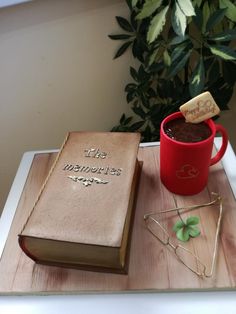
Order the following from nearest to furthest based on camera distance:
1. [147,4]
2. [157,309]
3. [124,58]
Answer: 1. [157,309]
2. [147,4]
3. [124,58]

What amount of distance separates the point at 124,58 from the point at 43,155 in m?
0.40

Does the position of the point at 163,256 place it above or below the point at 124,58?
below

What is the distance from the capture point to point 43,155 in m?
0.78

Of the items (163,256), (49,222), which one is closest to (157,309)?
(163,256)

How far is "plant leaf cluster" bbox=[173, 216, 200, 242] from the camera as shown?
565 millimetres

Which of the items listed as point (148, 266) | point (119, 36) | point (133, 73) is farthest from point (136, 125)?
point (148, 266)

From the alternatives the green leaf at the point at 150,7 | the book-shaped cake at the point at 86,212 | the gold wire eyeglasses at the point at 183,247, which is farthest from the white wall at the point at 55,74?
the gold wire eyeglasses at the point at 183,247

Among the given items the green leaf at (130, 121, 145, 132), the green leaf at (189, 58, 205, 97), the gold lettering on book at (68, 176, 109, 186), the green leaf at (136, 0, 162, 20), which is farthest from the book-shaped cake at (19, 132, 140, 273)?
the green leaf at (130, 121, 145, 132)

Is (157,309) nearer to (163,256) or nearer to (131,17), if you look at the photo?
(163,256)

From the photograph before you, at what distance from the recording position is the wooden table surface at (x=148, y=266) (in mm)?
507

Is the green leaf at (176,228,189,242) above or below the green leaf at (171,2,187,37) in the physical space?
below

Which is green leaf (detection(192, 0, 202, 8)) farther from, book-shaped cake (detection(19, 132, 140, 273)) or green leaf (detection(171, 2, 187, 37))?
book-shaped cake (detection(19, 132, 140, 273))

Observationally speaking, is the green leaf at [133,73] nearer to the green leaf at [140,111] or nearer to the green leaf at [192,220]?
the green leaf at [140,111]

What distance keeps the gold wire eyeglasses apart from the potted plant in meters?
0.27
